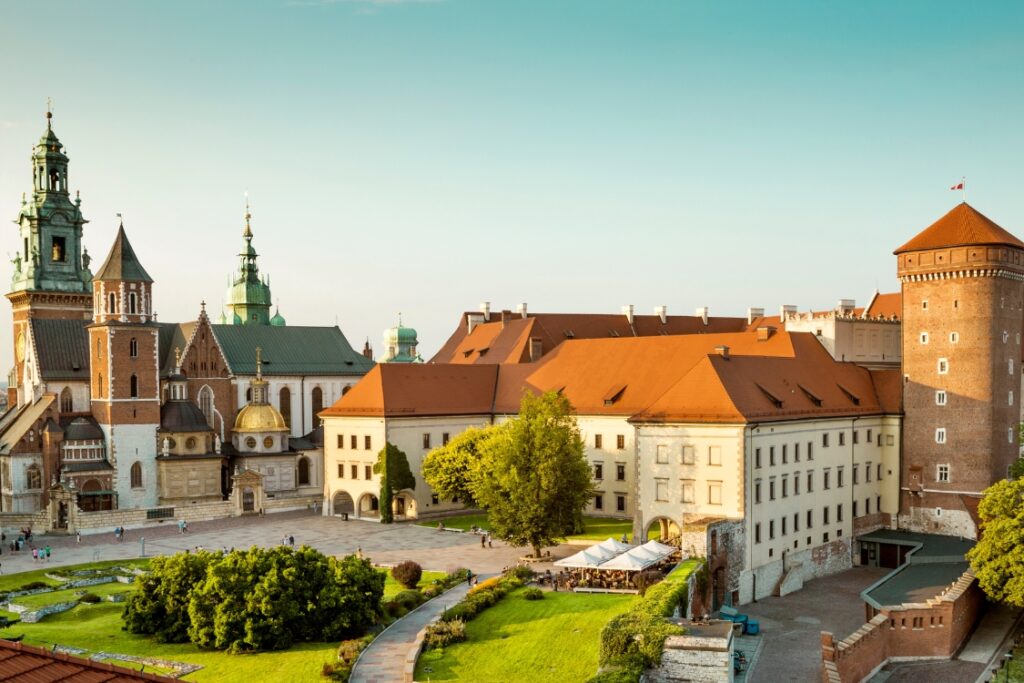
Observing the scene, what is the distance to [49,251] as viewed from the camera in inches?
4021

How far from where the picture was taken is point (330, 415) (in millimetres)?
81438

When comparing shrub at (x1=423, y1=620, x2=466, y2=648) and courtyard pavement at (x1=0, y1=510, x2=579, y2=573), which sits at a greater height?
shrub at (x1=423, y1=620, x2=466, y2=648)

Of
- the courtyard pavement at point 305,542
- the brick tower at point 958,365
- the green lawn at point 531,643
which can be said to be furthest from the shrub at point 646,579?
the brick tower at point 958,365

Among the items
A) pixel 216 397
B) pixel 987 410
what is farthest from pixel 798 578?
pixel 216 397

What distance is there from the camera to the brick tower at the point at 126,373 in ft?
276

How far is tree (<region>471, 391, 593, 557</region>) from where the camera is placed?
58312mm

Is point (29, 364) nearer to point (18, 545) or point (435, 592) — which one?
point (18, 545)

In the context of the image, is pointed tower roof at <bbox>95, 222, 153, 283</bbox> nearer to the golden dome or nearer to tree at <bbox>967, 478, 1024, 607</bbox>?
the golden dome

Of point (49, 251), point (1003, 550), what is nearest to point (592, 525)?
point (1003, 550)

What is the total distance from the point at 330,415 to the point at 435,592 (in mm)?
33136

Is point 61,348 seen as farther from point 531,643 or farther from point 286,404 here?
point 531,643

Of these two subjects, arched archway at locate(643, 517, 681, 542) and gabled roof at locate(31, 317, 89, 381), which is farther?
gabled roof at locate(31, 317, 89, 381)

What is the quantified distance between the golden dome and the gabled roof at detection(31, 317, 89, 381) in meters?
14.0

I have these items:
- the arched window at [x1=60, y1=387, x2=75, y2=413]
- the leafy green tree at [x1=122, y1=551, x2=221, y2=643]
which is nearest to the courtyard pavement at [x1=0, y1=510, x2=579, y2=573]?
the arched window at [x1=60, y1=387, x2=75, y2=413]
